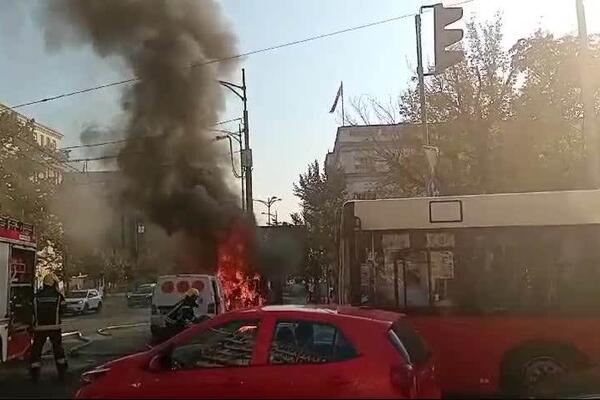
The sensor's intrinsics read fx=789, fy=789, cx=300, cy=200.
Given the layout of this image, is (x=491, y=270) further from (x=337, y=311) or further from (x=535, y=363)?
(x=337, y=311)

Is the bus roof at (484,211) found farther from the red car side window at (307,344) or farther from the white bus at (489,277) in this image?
the red car side window at (307,344)

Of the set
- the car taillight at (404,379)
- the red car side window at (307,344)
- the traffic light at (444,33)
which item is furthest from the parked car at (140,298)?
the car taillight at (404,379)

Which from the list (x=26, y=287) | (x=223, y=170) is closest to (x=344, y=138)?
(x=223, y=170)

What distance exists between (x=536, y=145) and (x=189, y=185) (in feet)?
39.7

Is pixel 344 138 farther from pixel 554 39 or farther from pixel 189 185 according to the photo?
pixel 554 39

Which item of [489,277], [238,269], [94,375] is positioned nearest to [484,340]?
[489,277]

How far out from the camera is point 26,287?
523 inches

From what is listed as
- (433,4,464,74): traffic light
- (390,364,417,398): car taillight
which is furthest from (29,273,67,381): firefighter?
(390,364,417,398): car taillight

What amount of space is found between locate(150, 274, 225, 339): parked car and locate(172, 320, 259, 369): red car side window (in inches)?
496

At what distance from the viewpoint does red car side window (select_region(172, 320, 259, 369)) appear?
6.12 m

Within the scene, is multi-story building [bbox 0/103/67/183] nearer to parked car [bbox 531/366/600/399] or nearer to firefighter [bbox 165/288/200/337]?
firefighter [bbox 165/288/200/337]

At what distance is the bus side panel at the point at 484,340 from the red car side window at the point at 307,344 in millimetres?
3621

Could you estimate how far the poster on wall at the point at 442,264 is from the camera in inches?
378

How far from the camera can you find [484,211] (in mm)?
9711
